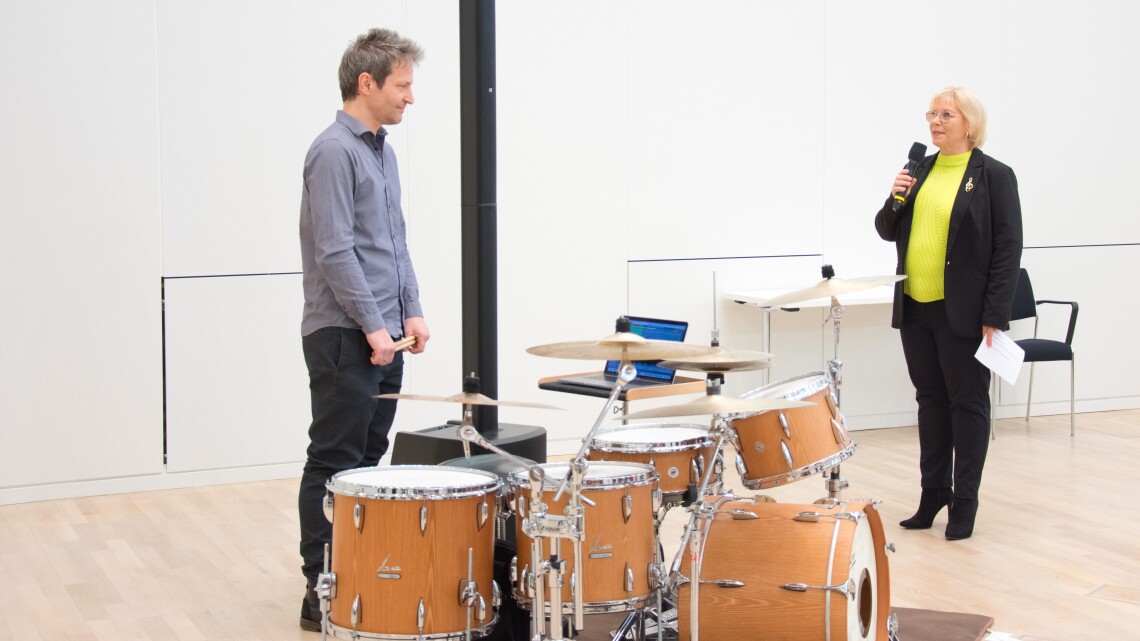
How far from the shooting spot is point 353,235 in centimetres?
370

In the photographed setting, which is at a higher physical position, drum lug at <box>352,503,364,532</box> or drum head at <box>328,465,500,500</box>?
drum head at <box>328,465,500,500</box>

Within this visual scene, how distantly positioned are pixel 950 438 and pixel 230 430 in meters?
3.11

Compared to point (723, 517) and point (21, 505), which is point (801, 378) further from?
point (21, 505)

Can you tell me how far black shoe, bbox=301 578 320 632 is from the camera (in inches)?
149

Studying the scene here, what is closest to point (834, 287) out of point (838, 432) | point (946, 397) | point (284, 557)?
point (838, 432)

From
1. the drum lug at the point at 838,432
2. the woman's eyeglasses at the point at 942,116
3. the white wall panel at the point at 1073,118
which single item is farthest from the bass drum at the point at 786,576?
the white wall panel at the point at 1073,118

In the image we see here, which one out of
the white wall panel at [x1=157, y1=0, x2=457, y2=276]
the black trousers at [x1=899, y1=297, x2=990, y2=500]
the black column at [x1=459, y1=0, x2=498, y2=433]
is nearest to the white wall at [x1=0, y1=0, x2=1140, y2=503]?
the white wall panel at [x1=157, y1=0, x2=457, y2=276]

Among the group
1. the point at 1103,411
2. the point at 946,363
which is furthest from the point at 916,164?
the point at 1103,411

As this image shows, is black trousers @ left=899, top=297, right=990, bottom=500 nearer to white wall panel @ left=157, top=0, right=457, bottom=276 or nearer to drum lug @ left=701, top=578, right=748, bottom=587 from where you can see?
drum lug @ left=701, top=578, right=748, bottom=587

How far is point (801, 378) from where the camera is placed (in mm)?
3906

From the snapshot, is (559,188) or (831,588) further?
(559,188)

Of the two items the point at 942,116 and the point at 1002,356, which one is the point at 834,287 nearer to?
the point at 1002,356

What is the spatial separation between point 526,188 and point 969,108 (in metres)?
2.26

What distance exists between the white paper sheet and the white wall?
2.17 m
